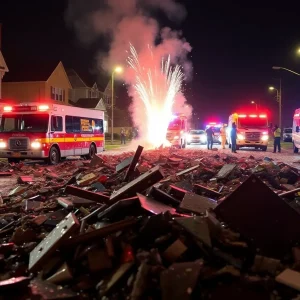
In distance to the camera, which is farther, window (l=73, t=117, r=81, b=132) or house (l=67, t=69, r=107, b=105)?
house (l=67, t=69, r=107, b=105)

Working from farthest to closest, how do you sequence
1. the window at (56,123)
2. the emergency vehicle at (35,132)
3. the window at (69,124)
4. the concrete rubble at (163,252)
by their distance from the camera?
the window at (69,124)
the window at (56,123)
the emergency vehicle at (35,132)
the concrete rubble at (163,252)

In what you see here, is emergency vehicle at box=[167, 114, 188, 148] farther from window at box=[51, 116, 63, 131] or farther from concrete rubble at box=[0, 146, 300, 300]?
concrete rubble at box=[0, 146, 300, 300]

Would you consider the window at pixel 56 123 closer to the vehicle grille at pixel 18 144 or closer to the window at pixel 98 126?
the vehicle grille at pixel 18 144

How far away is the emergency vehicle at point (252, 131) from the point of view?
29.2 m

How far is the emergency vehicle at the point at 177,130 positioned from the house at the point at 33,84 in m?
18.7

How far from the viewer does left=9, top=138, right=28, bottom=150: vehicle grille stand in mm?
18516

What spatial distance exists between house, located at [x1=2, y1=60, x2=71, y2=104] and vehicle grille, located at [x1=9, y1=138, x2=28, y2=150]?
87.8 feet

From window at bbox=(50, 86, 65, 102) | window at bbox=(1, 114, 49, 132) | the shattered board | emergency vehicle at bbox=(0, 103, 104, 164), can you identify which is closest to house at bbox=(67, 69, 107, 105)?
window at bbox=(50, 86, 65, 102)

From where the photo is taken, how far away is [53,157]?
1923cm

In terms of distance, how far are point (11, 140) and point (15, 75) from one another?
102ft

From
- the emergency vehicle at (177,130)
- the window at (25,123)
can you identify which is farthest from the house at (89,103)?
the window at (25,123)

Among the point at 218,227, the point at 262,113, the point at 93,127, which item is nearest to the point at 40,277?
the point at 218,227

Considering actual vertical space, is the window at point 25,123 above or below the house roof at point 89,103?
below

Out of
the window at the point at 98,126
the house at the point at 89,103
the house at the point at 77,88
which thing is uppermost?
Answer: the house at the point at 77,88
